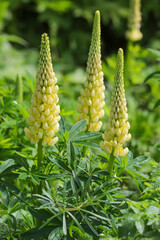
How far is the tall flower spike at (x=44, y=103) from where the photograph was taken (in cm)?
167

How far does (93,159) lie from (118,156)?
0.47 feet

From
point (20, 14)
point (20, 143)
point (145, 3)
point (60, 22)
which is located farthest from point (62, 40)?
point (20, 143)

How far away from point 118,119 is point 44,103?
35 cm

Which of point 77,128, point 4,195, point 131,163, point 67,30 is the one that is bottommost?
point 4,195

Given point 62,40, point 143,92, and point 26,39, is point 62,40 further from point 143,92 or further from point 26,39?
point 143,92

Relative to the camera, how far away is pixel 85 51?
7.23m

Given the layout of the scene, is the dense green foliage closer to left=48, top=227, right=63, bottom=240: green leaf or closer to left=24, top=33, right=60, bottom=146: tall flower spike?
left=48, top=227, right=63, bottom=240: green leaf

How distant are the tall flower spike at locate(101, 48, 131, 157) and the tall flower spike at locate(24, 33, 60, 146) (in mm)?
260

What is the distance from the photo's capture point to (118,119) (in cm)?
171

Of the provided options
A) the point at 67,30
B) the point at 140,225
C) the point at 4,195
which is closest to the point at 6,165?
the point at 4,195

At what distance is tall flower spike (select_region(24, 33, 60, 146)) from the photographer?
5.49 ft

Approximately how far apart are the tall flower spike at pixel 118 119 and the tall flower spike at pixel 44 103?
0.26m

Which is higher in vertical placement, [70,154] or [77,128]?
[77,128]

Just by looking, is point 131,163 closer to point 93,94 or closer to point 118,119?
point 118,119
